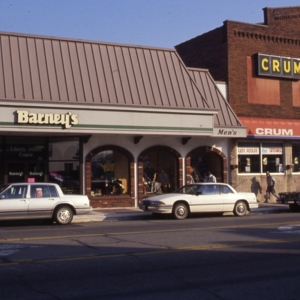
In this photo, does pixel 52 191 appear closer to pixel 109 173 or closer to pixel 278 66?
pixel 109 173

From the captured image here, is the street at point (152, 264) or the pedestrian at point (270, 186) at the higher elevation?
the street at point (152, 264)

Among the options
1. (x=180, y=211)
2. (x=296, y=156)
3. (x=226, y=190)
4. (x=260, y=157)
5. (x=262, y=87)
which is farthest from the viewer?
(x=296, y=156)

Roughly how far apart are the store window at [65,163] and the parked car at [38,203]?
18.4ft

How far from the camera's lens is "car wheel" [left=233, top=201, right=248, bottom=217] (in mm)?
23025

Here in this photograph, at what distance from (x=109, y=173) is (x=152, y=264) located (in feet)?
53.0

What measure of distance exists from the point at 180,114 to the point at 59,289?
17992 mm

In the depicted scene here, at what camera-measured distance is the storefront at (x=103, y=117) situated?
930 inches

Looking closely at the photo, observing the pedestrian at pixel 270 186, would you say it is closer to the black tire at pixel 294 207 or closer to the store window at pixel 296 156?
the store window at pixel 296 156

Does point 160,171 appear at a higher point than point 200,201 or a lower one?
higher

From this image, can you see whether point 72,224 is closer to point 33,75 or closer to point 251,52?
point 33,75

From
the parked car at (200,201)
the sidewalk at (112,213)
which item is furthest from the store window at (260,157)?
the parked car at (200,201)

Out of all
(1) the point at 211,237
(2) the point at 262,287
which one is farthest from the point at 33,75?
(2) the point at 262,287

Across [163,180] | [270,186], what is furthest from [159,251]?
[270,186]

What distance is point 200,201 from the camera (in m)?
22.1
